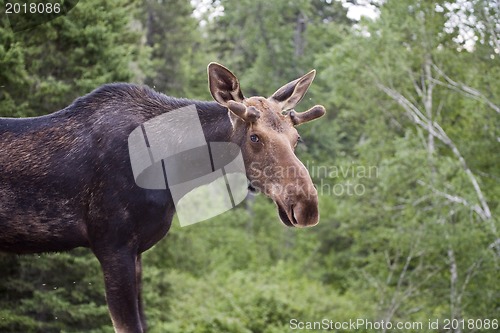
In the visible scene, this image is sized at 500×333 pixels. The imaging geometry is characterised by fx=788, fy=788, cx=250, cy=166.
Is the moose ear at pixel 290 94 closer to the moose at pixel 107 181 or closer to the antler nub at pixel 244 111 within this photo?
the moose at pixel 107 181

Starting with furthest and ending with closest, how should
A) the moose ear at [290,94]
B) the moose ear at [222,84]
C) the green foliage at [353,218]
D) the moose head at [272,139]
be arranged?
the green foliage at [353,218]
the moose ear at [290,94]
the moose ear at [222,84]
the moose head at [272,139]

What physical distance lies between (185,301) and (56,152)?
13.6m

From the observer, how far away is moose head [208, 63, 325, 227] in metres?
4.06

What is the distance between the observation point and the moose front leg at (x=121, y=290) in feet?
13.9

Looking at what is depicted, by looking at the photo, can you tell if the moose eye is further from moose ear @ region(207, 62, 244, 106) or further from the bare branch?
the bare branch

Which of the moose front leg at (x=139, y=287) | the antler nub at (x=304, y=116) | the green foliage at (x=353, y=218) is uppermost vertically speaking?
the antler nub at (x=304, y=116)

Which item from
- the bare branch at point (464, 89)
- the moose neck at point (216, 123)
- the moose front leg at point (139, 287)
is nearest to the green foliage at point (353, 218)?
the bare branch at point (464, 89)

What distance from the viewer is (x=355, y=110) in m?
23.8

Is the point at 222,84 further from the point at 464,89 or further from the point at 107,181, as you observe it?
the point at 464,89

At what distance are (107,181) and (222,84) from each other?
836 mm

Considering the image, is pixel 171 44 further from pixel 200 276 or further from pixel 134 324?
pixel 134 324

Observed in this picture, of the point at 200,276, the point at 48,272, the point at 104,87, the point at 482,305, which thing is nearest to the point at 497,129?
the point at 482,305

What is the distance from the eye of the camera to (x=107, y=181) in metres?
4.36

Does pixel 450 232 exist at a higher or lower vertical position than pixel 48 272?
lower
